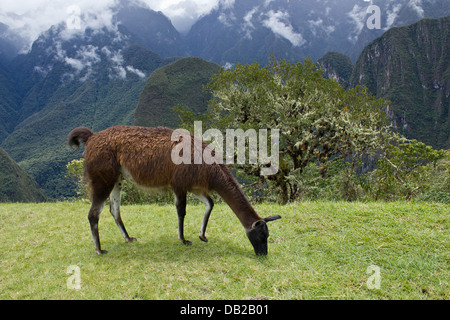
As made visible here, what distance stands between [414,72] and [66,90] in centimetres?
17767

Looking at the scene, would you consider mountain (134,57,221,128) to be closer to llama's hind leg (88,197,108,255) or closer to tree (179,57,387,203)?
tree (179,57,387,203)

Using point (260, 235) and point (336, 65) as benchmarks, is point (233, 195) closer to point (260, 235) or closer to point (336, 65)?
point (260, 235)

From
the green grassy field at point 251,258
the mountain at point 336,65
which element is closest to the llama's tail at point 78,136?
the green grassy field at point 251,258

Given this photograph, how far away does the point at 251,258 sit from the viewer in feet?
14.9

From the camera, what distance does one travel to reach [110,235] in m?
5.93

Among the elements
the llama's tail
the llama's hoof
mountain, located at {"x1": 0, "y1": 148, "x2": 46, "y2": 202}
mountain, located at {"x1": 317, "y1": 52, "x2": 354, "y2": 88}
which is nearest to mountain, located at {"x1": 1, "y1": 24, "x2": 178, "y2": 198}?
mountain, located at {"x1": 0, "y1": 148, "x2": 46, "y2": 202}

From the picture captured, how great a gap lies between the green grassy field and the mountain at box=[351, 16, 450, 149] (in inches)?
4219

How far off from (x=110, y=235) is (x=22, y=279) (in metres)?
1.88

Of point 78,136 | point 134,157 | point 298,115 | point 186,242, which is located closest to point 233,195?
point 186,242

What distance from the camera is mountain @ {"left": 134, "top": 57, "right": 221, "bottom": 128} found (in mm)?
83750

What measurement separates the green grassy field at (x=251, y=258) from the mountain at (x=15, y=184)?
205 feet

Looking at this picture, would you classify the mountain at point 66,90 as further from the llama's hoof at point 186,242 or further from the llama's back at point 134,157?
the llama's hoof at point 186,242

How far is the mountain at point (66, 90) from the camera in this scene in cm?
9300
